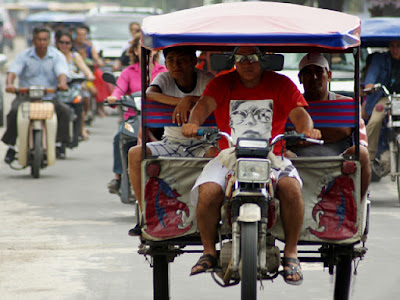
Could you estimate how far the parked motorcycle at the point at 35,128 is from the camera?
47.9 feet

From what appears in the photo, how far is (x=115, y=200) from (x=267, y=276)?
22.3 ft

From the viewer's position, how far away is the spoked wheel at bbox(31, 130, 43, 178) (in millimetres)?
14594

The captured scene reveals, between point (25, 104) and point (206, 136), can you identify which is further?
point (25, 104)

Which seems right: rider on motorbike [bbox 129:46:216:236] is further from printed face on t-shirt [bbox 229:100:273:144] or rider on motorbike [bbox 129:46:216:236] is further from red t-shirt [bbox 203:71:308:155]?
printed face on t-shirt [bbox 229:100:273:144]

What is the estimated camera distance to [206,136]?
6312 millimetres

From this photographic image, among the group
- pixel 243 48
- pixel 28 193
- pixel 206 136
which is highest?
pixel 243 48

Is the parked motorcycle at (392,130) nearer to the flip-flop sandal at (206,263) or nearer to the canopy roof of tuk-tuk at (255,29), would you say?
the canopy roof of tuk-tuk at (255,29)

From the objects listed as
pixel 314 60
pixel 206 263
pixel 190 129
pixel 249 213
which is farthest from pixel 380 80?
pixel 249 213

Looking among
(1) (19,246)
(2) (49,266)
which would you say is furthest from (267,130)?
(1) (19,246)

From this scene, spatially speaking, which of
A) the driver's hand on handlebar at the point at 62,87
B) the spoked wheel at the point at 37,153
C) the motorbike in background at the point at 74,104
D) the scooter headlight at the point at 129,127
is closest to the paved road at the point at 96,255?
the spoked wheel at the point at 37,153

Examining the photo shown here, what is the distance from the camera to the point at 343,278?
6.99 m

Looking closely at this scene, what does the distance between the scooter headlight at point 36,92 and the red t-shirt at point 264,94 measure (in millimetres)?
8219

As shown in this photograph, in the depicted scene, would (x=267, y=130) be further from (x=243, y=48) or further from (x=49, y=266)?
(x=49, y=266)

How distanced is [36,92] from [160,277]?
798 cm
